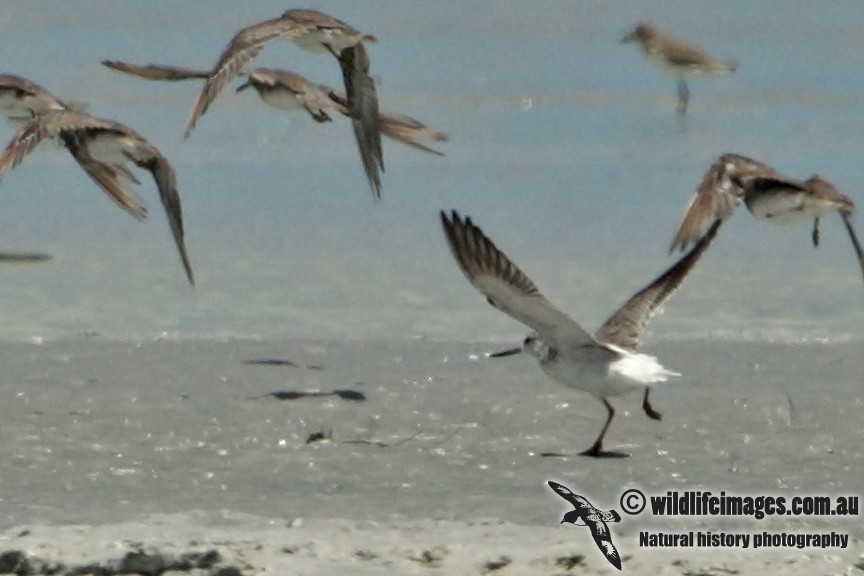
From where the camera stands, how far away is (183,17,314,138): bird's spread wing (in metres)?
9.44

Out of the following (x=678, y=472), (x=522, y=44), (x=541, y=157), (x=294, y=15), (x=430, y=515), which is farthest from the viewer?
(x=522, y=44)

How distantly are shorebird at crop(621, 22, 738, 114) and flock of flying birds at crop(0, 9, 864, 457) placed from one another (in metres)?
7.19

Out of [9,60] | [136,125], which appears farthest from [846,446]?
[9,60]

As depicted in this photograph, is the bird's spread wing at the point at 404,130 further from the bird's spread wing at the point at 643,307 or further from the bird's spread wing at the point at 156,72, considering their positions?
the bird's spread wing at the point at 643,307

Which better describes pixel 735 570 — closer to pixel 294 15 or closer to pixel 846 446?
pixel 846 446

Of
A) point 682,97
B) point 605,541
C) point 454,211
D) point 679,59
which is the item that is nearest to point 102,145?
point 454,211

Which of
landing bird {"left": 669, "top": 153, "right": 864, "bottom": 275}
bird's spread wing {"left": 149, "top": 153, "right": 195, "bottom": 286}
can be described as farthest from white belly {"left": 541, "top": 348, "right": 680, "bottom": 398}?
bird's spread wing {"left": 149, "top": 153, "right": 195, "bottom": 286}

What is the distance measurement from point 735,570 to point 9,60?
1464 centimetres

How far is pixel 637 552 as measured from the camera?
6.55m

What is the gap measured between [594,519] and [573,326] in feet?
3.98

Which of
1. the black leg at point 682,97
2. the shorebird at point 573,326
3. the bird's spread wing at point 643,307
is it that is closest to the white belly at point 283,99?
the shorebird at point 573,326

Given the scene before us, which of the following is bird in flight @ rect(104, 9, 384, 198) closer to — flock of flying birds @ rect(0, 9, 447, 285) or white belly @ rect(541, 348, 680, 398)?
flock of flying birds @ rect(0, 9, 447, 285)

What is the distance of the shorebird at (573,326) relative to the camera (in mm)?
7516

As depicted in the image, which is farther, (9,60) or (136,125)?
(9,60)
